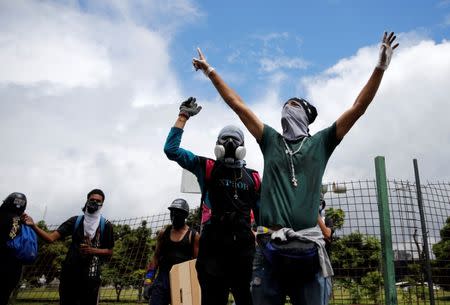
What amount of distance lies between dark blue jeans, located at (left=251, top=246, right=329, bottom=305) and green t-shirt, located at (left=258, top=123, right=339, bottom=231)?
0.86 ft

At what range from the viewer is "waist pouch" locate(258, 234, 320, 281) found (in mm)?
1992

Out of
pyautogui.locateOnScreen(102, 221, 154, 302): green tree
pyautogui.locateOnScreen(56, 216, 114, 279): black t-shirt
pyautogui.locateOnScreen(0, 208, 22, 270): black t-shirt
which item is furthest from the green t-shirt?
pyautogui.locateOnScreen(102, 221, 154, 302): green tree

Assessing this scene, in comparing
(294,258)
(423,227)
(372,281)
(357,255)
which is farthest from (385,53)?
(357,255)

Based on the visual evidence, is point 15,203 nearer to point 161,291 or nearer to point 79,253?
point 79,253

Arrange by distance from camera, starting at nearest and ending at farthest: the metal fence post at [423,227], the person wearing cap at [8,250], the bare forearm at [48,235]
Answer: the person wearing cap at [8,250], the bare forearm at [48,235], the metal fence post at [423,227]

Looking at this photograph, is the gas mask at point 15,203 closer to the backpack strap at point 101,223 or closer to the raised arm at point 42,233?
the raised arm at point 42,233

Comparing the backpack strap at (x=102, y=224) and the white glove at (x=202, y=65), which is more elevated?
the white glove at (x=202, y=65)

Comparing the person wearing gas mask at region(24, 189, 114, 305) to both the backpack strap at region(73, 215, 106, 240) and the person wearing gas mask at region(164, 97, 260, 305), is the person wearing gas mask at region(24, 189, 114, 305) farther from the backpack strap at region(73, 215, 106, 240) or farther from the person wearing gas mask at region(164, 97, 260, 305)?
the person wearing gas mask at region(164, 97, 260, 305)

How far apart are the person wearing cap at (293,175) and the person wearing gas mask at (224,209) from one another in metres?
0.66

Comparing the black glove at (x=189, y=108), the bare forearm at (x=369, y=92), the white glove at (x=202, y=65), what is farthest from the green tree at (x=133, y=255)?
the bare forearm at (x=369, y=92)

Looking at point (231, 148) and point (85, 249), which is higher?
point (231, 148)

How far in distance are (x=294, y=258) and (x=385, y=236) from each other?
307 cm

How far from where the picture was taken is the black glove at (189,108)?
320 centimetres

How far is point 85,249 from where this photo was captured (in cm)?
477
